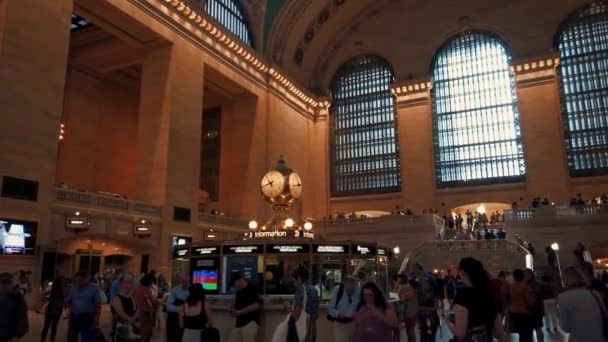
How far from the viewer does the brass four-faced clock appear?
9.69 metres

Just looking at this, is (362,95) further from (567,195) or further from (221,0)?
(567,195)

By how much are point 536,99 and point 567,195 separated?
5.01 metres

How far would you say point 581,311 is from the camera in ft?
10.9

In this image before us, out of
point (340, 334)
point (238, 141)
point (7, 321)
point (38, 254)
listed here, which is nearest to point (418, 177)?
point (238, 141)

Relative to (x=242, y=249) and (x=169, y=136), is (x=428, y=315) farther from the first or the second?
(x=169, y=136)

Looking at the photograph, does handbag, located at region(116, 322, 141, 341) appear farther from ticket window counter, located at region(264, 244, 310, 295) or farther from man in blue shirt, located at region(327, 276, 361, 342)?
ticket window counter, located at region(264, 244, 310, 295)

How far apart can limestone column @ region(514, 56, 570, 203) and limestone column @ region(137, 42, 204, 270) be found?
16.2 metres

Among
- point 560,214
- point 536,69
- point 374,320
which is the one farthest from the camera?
point 536,69

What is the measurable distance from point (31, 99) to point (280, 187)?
8164 millimetres

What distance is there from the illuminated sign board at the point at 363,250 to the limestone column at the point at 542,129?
1845cm

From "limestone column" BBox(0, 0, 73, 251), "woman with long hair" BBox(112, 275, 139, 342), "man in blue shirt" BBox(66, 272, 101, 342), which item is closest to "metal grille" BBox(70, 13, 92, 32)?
"limestone column" BBox(0, 0, 73, 251)

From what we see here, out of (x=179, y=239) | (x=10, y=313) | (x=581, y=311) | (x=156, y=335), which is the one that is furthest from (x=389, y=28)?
Result: (x=10, y=313)

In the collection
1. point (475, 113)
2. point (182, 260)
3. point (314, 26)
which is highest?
point (314, 26)

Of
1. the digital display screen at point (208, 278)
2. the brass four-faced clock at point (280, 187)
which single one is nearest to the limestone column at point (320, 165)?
the brass four-faced clock at point (280, 187)
